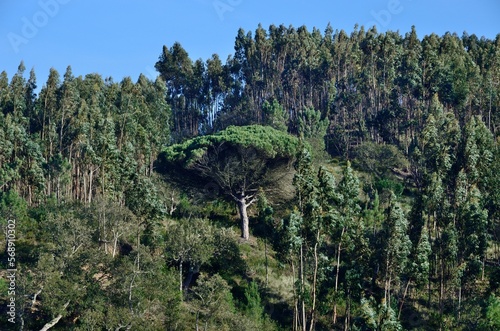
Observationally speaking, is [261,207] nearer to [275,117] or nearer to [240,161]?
[240,161]

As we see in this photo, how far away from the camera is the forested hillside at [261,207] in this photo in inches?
1686

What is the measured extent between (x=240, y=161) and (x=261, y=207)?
19.3 feet

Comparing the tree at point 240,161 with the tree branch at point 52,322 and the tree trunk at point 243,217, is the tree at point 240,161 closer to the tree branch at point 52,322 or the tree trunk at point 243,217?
the tree trunk at point 243,217

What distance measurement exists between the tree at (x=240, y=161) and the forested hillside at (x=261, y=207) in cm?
18

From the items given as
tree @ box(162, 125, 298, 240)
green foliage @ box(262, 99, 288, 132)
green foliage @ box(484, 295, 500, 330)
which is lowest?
green foliage @ box(484, 295, 500, 330)

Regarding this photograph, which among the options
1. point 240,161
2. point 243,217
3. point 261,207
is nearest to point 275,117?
point 240,161

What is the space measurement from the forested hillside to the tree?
0.18 metres

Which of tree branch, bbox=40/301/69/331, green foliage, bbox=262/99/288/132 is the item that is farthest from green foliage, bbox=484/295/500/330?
green foliage, bbox=262/99/288/132

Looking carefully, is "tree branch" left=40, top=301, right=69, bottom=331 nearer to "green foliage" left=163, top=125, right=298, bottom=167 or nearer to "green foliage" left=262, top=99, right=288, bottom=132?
"green foliage" left=163, top=125, right=298, bottom=167

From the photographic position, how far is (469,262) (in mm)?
51219

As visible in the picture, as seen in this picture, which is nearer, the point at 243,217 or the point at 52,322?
the point at 52,322

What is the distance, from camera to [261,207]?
60.6 m

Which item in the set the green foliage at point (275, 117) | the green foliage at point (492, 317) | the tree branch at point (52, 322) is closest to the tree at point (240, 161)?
the green foliage at point (275, 117)

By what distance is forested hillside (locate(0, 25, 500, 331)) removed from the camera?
4281 cm
